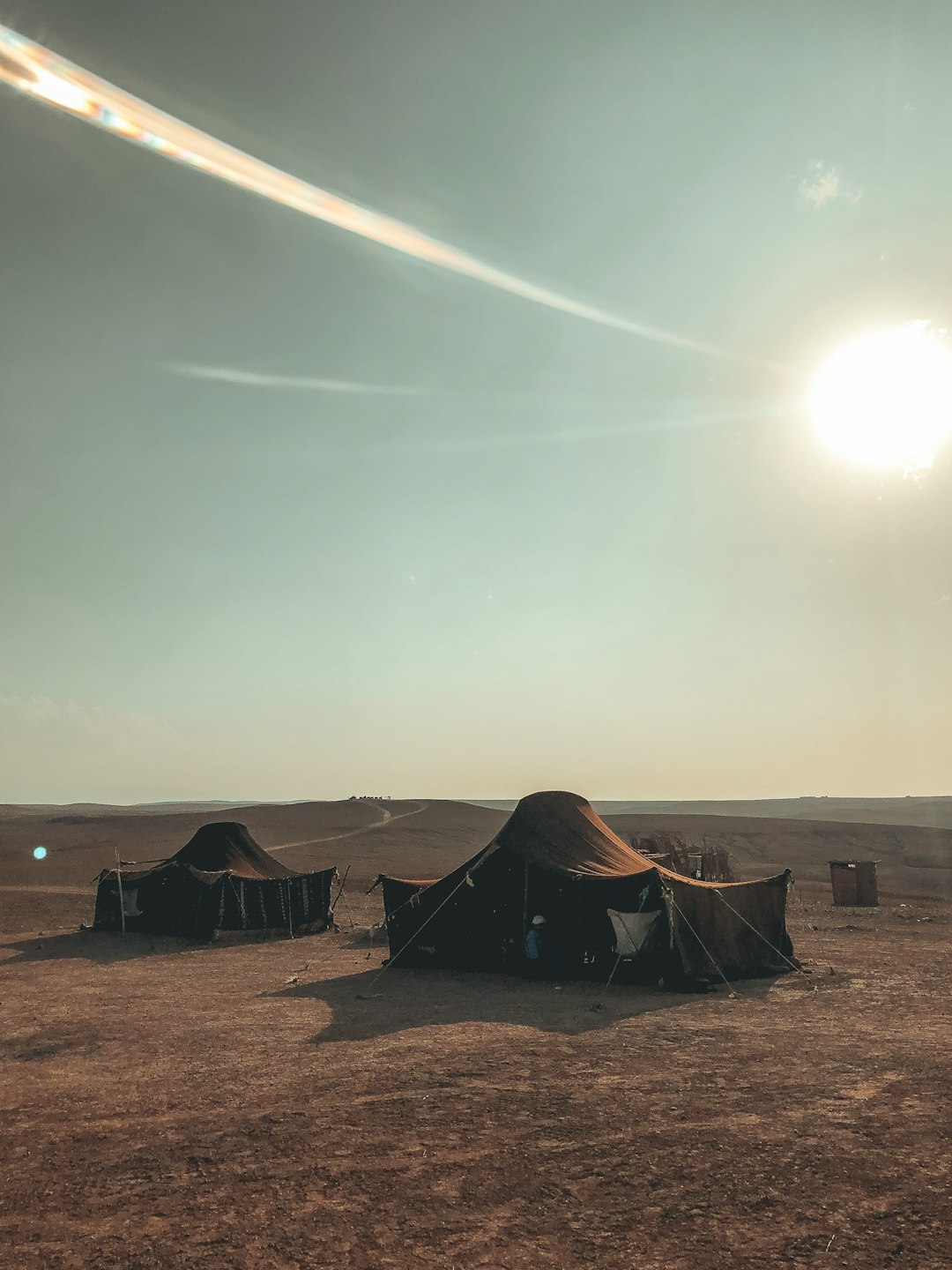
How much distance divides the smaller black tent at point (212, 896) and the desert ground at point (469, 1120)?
6.42 meters

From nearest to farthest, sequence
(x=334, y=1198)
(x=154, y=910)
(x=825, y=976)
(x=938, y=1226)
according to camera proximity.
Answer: (x=938, y=1226)
(x=334, y=1198)
(x=825, y=976)
(x=154, y=910)

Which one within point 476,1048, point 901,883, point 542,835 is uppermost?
point 542,835

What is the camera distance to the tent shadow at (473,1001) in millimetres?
13802

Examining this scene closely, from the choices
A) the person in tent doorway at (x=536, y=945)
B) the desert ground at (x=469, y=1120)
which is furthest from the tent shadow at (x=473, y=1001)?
the person in tent doorway at (x=536, y=945)

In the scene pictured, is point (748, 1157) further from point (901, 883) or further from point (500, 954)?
point (901, 883)

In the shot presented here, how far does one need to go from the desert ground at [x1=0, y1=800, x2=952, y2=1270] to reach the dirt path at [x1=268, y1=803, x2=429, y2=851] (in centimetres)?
4384

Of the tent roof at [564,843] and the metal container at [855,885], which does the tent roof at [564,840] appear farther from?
the metal container at [855,885]

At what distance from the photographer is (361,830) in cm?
7412

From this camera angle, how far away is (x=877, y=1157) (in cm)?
780

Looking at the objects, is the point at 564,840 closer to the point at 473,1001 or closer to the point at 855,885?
the point at 473,1001

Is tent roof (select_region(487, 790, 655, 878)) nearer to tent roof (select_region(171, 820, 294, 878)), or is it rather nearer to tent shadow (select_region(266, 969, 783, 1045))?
tent shadow (select_region(266, 969, 783, 1045))

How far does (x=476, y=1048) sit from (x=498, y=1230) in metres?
5.67

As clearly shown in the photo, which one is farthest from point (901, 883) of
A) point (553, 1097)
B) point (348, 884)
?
point (553, 1097)

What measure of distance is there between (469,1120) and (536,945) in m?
9.65
